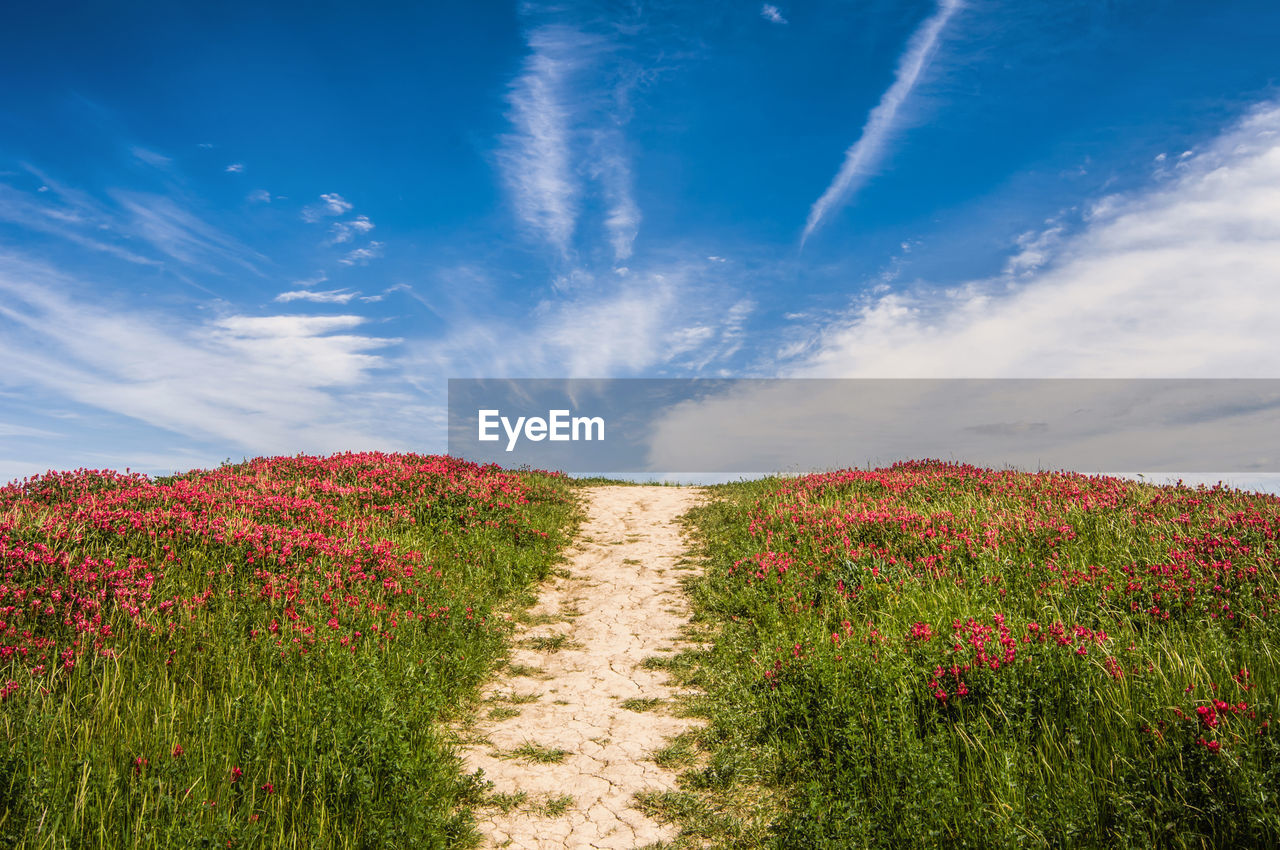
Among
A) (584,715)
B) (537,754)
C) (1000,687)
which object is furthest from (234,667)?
(1000,687)

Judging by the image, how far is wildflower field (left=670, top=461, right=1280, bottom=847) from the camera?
14.9ft

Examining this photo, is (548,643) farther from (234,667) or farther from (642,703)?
(234,667)

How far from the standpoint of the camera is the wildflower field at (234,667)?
4.82m

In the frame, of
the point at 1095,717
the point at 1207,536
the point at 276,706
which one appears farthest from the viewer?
the point at 1207,536

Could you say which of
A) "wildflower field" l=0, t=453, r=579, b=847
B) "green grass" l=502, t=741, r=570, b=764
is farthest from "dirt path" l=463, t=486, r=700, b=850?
"wildflower field" l=0, t=453, r=579, b=847

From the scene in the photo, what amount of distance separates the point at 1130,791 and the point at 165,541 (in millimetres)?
11381

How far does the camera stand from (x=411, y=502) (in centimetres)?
1525

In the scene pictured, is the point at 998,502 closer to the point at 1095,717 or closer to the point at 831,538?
the point at 831,538

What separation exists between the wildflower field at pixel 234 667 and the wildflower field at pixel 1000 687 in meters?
2.67

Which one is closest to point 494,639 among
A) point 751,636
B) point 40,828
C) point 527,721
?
point 527,721

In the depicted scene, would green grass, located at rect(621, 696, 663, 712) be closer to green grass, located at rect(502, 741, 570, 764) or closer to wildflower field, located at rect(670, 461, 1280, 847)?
wildflower field, located at rect(670, 461, 1280, 847)

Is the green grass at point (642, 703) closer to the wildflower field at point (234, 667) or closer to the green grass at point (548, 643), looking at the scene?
the wildflower field at point (234, 667)

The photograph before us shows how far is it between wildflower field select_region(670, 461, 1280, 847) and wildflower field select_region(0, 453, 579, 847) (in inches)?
105

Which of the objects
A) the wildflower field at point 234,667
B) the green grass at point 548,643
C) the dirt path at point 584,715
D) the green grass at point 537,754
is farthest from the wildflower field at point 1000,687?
the wildflower field at point 234,667
